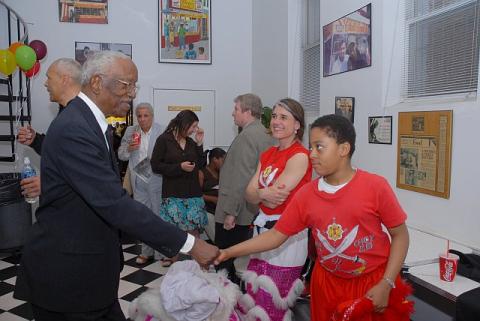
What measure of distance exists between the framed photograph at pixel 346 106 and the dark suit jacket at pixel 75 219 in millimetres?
2436

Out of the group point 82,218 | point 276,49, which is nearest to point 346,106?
point 276,49

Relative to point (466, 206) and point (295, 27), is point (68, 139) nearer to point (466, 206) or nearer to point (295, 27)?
point (466, 206)

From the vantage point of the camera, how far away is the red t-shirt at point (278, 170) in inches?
84.9

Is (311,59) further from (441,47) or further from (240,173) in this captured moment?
(240,173)

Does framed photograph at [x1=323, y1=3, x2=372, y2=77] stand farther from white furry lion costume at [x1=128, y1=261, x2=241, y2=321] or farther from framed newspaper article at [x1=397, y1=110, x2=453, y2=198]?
white furry lion costume at [x1=128, y1=261, x2=241, y2=321]

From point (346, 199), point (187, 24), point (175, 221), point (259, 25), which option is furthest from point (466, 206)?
point (187, 24)

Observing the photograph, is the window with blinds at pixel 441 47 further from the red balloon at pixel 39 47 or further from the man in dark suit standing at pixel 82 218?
the red balloon at pixel 39 47

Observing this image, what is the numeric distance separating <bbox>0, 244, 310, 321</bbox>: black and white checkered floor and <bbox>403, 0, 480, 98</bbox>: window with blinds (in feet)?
6.14

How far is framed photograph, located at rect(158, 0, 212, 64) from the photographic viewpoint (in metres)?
5.85

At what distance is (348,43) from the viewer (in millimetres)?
3516

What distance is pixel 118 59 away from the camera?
4.87ft

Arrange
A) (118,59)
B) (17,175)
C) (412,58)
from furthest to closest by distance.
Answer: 1. (17,175)
2. (412,58)
3. (118,59)

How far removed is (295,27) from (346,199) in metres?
3.63

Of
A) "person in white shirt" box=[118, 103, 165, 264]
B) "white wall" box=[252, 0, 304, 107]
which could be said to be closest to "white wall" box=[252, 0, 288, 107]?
"white wall" box=[252, 0, 304, 107]
